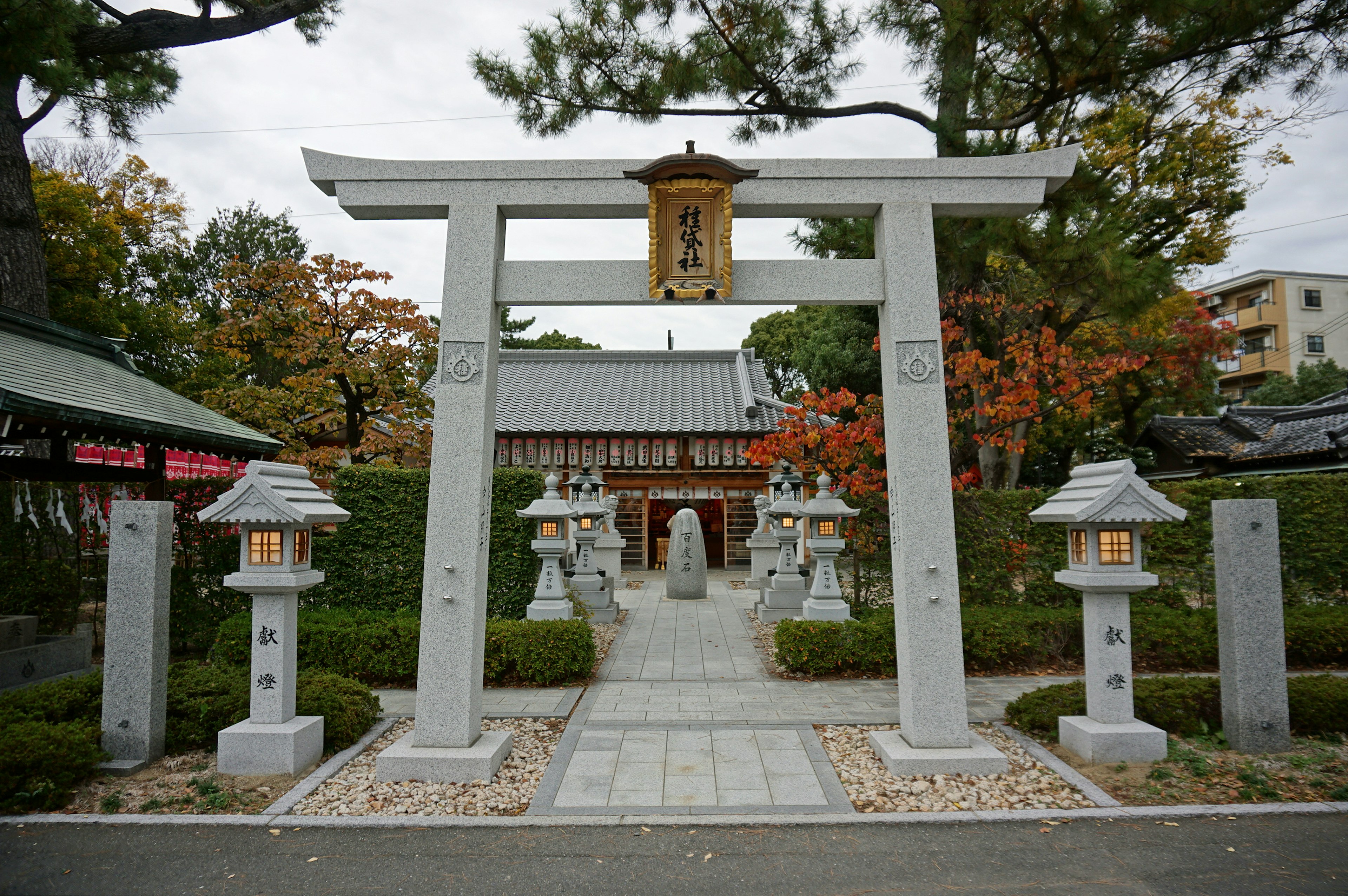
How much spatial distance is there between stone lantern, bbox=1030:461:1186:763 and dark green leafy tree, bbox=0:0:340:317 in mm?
11642

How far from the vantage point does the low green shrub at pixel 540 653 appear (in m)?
7.26

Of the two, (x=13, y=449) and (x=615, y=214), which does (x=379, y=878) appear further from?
(x=13, y=449)

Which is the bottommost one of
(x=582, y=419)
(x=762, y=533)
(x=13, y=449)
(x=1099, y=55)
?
(x=762, y=533)

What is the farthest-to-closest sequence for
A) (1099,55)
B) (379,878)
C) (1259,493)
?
(1259,493) < (1099,55) < (379,878)

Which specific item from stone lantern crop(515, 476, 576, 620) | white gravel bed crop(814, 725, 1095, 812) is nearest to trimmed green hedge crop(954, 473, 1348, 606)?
white gravel bed crop(814, 725, 1095, 812)

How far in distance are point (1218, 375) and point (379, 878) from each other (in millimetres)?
24493

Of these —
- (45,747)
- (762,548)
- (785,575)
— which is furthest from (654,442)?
(45,747)

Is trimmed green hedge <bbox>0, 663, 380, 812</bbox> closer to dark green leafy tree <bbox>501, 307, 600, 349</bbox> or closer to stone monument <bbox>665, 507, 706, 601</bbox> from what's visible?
stone monument <bbox>665, 507, 706, 601</bbox>

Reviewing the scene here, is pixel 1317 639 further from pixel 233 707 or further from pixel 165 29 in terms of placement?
pixel 165 29

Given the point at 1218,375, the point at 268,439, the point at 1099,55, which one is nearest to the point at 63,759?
the point at 268,439

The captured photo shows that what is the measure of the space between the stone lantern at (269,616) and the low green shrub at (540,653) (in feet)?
7.56

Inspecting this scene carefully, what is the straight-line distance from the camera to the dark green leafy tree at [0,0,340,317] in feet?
28.0

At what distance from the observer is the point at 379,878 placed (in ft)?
11.8

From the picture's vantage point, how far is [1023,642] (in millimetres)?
7621
